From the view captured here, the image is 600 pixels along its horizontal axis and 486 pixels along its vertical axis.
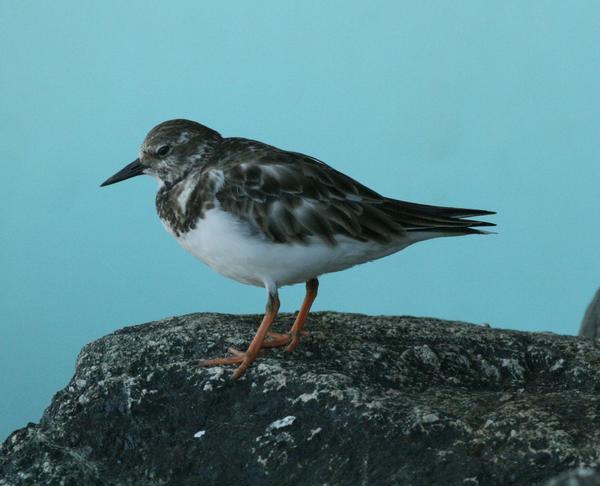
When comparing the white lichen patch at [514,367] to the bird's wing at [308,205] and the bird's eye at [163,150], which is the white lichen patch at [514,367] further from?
the bird's eye at [163,150]

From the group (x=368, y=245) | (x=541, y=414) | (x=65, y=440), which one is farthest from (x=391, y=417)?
(x=65, y=440)

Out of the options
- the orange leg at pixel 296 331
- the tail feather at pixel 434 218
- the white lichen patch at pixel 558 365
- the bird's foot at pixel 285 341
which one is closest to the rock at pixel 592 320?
the white lichen patch at pixel 558 365

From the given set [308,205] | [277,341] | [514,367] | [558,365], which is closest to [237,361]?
[277,341]

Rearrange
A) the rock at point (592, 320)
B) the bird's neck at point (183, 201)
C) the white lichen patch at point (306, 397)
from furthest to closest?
the rock at point (592, 320)
the bird's neck at point (183, 201)
the white lichen patch at point (306, 397)

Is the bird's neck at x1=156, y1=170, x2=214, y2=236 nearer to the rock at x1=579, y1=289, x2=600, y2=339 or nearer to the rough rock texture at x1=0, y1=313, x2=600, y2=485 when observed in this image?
the rough rock texture at x1=0, y1=313, x2=600, y2=485

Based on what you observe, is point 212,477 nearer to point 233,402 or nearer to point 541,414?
point 233,402

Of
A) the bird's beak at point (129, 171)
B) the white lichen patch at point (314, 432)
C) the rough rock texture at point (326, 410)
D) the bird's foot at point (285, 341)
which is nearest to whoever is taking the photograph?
the rough rock texture at point (326, 410)

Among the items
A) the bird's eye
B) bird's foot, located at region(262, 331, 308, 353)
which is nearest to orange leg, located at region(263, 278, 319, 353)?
bird's foot, located at region(262, 331, 308, 353)

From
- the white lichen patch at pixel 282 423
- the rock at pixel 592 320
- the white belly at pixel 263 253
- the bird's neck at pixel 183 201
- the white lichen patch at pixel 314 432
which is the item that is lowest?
the white lichen patch at pixel 314 432
